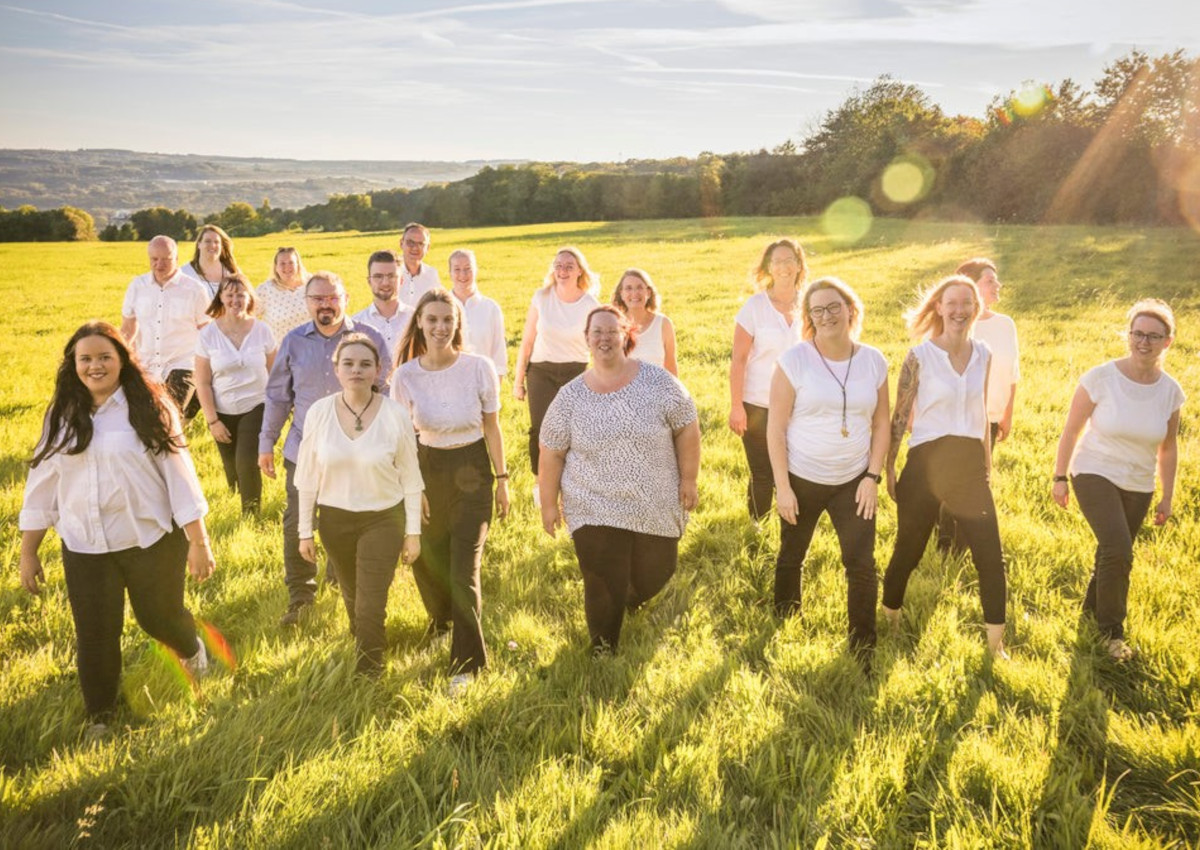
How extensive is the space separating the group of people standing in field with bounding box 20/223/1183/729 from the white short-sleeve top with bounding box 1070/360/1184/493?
14mm

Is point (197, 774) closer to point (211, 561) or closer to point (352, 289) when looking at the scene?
point (211, 561)

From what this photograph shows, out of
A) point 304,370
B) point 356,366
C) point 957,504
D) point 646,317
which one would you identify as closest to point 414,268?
point 646,317

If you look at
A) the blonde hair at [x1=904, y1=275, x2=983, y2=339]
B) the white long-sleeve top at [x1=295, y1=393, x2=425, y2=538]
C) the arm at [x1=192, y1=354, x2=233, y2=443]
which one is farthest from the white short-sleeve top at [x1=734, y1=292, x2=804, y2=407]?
the arm at [x1=192, y1=354, x2=233, y2=443]

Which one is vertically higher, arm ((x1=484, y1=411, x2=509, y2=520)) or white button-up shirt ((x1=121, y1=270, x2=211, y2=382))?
white button-up shirt ((x1=121, y1=270, x2=211, y2=382))

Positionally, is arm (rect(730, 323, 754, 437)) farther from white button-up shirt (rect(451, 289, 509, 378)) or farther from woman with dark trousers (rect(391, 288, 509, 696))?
white button-up shirt (rect(451, 289, 509, 378))

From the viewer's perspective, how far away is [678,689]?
4.17 m

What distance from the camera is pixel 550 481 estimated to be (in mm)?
4645

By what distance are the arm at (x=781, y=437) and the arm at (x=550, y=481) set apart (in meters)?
1.36

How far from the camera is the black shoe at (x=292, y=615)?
194 inches

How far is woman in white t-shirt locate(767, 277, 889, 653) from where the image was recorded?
443 cm

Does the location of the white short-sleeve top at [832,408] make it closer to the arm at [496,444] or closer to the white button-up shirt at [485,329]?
the arm at [496,444]

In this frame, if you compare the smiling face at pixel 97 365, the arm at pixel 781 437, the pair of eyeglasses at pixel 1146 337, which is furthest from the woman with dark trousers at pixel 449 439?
the pair of eyeglasses at pixel 1146 337

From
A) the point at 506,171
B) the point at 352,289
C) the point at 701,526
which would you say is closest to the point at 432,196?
the point at 506,171

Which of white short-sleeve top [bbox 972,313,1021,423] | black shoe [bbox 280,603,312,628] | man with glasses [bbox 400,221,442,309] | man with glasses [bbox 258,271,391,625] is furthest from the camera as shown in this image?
man with glasses [bbox 400,221,442,309]
